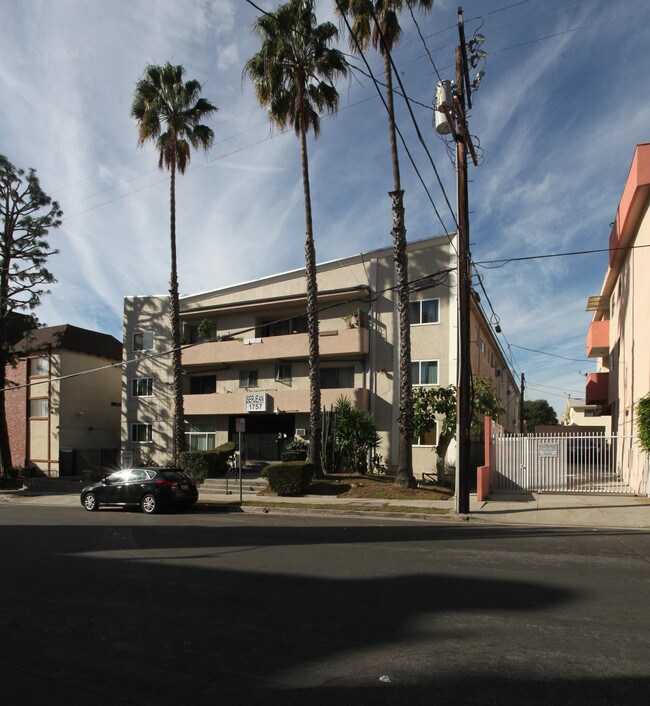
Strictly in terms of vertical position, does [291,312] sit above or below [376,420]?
above

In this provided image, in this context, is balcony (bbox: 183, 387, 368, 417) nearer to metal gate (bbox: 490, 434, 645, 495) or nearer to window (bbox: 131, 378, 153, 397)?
window (bbox: 131, 378, 153, 397)

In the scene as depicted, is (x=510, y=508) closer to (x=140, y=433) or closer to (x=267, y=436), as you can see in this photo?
(x=267, y=436)

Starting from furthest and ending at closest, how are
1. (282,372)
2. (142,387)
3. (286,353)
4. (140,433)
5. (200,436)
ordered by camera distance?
1. (142,387)
2. (140,433)
3. (200,436)
4. (282,372)
5. (286,353)

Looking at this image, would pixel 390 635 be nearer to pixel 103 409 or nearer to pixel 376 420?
pixel 376 420

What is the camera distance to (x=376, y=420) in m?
26.5

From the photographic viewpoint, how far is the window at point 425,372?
25453 millimetres

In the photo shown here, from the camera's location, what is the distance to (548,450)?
19344 mm

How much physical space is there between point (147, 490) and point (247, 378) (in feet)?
43.8

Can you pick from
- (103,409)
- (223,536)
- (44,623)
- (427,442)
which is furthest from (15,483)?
(44,623)

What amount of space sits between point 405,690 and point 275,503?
14774 mm

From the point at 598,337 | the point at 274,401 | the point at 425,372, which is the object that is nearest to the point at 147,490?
the point at 274,401

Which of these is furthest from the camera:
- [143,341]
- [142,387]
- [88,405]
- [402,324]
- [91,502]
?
[88,405]

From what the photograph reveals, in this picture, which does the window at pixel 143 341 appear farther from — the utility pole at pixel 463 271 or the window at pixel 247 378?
the utility pole at pixel 463 271

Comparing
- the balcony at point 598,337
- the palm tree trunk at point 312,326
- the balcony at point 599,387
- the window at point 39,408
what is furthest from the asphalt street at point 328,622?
the window at point 39,408
